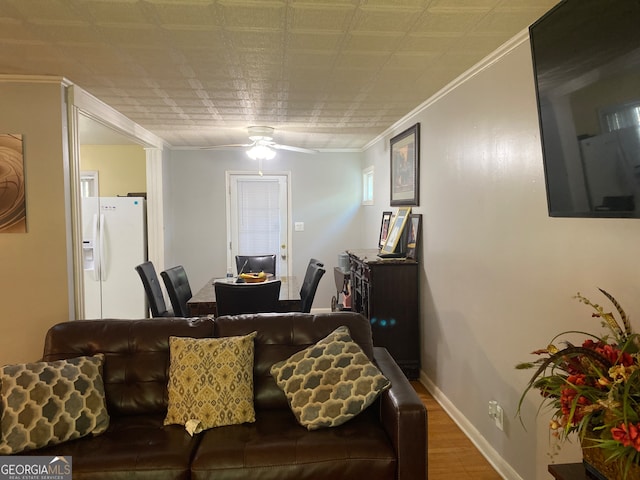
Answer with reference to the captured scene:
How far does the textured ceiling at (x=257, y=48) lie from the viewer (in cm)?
183

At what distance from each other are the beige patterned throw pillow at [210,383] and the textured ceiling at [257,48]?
1.53 meters

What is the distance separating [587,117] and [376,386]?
138 cm

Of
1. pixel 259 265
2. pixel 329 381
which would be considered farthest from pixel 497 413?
pixel 259 265

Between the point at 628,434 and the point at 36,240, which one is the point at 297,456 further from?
the point at 36,240

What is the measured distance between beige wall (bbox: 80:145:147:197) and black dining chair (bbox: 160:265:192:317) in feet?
6.92

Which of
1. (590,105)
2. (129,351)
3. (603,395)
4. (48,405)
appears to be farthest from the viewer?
(129,351)

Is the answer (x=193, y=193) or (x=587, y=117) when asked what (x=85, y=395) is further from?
Result: (x=193, y=193)

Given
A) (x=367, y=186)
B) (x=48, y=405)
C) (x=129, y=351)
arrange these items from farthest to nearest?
(x=367, y=186) → (x=129, y=351) → (x=48, y=405)

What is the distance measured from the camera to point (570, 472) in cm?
126

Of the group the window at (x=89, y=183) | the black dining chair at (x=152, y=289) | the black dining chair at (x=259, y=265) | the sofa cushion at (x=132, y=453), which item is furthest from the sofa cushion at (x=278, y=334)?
the window at (x=89, y=183)

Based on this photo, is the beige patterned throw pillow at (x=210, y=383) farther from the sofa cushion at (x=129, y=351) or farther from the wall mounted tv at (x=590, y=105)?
the wall mounted tv at (x=590, y=105)

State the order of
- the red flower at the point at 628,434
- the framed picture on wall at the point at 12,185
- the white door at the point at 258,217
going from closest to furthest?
1. the red flower at the point at 628,434
2. the framed picture on wall at the point at 12,185
3. the white door at the point at 258,217

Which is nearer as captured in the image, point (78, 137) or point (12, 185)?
point (12, 185)

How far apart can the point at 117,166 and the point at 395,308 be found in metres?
4.06
